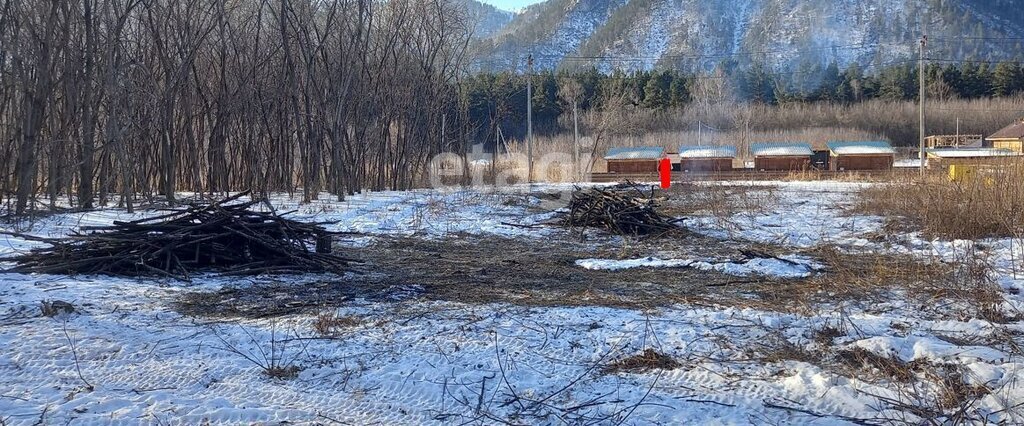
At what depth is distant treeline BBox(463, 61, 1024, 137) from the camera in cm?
5800

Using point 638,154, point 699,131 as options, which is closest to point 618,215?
point 638,154

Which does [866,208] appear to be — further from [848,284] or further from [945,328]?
[945,328]

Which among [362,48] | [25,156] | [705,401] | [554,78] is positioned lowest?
[705,401]

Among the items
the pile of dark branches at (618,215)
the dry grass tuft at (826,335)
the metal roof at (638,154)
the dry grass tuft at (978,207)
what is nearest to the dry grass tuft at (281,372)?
the dry grass tuft at (826,335)

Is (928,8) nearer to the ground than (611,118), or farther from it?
farther from it

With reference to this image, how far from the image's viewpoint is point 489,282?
20.9 ft

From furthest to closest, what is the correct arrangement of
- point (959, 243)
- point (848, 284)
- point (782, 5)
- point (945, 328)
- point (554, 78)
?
point (782, 5), point (554, 78), point (959, 243), point (848, 284), point (945, 328)

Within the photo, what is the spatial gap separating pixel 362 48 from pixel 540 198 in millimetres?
6156

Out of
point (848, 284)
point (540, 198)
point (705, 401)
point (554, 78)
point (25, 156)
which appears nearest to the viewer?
point (705, 401)

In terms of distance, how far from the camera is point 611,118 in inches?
1752

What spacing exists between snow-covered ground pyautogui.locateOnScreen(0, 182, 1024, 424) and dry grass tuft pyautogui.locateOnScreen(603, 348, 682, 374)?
0.05 meters

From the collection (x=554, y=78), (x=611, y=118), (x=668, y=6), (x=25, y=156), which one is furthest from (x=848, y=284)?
(x=668, y=6)

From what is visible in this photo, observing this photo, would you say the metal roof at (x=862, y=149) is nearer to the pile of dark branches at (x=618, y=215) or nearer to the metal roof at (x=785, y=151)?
the metal roof at (x=785, y=151)

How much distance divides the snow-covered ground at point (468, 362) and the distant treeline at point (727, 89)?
51.0 m
